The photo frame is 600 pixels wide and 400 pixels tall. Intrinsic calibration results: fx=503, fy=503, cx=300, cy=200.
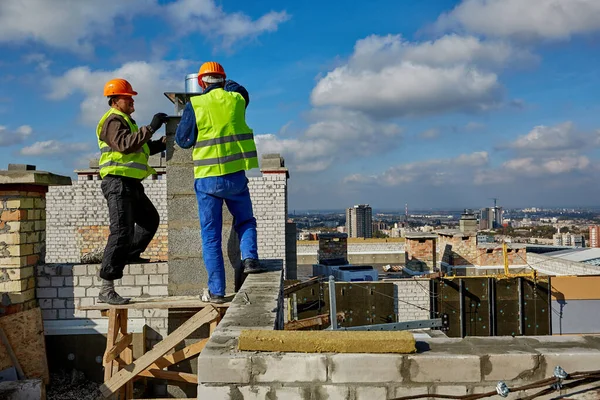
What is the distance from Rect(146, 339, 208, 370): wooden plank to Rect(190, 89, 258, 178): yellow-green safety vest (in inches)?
56.7

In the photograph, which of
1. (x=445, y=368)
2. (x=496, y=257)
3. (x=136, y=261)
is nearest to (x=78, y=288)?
(x=136, y=261)

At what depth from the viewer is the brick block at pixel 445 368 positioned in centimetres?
238

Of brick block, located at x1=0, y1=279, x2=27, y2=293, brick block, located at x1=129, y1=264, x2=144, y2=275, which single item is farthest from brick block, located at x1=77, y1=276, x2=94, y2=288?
brick block, located at x1=0, y1=279, x2=27, y2=293

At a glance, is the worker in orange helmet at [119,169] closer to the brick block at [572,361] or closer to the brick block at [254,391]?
the brick block at [254,391]

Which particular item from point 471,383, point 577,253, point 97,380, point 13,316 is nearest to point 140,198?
point 13,316

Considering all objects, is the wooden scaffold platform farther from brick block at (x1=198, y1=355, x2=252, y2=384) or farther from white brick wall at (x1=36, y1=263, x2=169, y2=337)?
A: brick block at (x1=198, y1=355, x2=252, y2=384)

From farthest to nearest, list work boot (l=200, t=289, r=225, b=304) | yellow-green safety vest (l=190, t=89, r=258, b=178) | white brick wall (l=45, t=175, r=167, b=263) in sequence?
white brick wall (l=45, t=175, r=167, b=263)
work boot (l=200, t=289, r=225, b=304)
yellow-green safety vest (l=190, t=89, r=258, b=178)

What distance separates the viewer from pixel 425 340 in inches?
104

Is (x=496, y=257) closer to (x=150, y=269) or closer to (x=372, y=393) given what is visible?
(x=150, y=269)

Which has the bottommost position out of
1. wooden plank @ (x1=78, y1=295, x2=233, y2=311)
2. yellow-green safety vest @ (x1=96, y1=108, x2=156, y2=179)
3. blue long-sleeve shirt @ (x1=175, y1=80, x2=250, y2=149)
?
wooden plank @ (x1=78, y1=295, x2=233, y2=311)

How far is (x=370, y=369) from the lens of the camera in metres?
2.38

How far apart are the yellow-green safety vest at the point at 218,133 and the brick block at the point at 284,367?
202cm

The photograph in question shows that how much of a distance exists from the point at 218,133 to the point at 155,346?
1.78 metres

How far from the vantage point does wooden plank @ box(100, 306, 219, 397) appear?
394 cm
